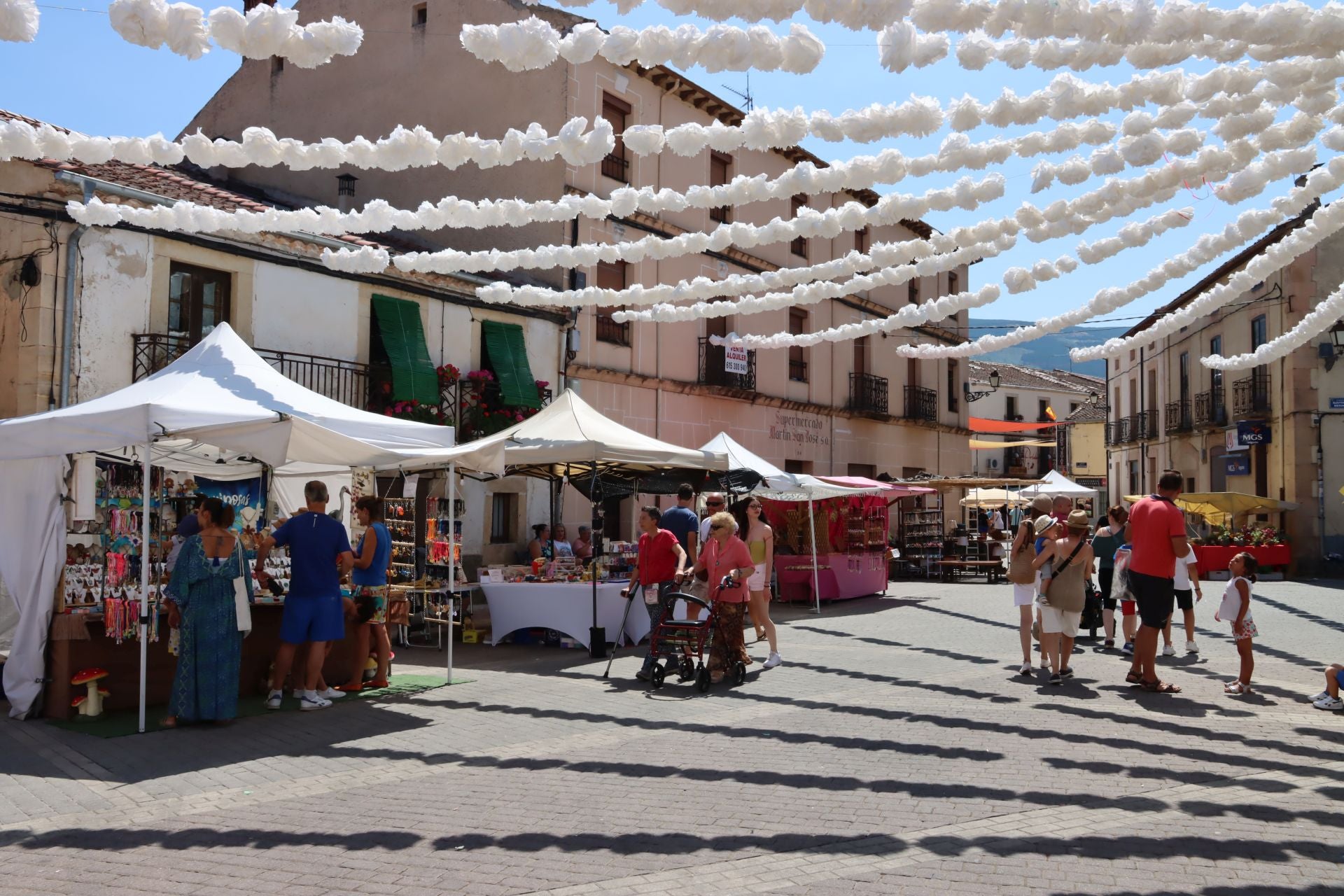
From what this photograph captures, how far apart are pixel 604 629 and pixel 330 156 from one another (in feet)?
21.4

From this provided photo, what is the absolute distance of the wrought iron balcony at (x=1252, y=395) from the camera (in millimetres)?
28062

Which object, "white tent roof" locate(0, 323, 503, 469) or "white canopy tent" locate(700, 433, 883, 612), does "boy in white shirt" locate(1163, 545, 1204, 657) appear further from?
"white tent roof" locate(0, 323, 503, 469)

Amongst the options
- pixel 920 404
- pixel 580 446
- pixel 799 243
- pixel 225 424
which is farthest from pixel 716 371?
pixel 225 424

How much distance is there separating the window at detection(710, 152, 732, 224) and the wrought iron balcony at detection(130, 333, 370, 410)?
30.7 feet

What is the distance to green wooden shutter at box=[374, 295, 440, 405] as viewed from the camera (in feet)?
53.3

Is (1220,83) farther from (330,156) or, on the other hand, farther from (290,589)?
(290,589)

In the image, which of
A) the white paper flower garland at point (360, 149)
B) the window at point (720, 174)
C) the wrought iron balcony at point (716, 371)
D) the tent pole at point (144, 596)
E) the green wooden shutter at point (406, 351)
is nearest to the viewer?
the white paper flower garland at point (360, 149)

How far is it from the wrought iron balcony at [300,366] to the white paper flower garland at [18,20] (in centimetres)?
950

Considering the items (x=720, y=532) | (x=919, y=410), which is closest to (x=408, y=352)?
(x=720, y=532)

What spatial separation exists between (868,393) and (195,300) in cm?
1786

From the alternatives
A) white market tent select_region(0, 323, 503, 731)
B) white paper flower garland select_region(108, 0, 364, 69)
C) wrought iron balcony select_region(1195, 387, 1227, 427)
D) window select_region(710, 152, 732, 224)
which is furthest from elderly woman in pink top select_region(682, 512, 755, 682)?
wrought iron balcony select_region(1195, 387, 1227, 427)

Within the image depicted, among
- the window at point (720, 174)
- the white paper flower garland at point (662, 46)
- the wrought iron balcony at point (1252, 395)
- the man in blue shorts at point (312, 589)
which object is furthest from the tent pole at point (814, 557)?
the wrought iron balcony at point (1252, 395)

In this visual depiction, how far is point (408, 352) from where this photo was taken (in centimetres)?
1652

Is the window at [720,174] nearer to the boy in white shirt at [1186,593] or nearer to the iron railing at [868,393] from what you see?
the iron railing at [868,393]
